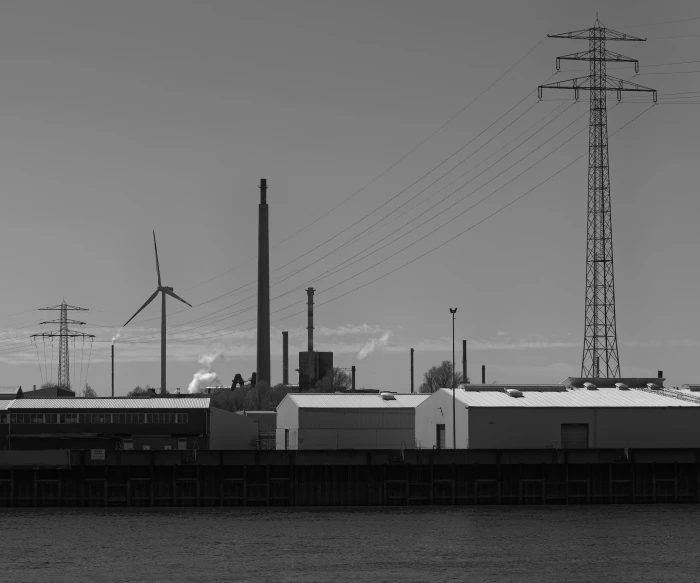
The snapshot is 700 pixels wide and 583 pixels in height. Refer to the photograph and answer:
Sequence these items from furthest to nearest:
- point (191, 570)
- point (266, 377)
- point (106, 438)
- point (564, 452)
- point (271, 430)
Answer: point (266, 377) < point (271, 430) < point (106, 438) < point (564, 452) < point (191, 570)

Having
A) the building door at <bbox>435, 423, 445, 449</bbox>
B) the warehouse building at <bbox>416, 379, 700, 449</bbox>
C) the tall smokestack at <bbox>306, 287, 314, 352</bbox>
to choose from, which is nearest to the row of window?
the building door at <bbox>435, 423, 445, 449</bbox>

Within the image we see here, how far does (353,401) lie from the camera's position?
112 m

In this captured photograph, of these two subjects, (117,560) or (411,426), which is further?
(411,426)

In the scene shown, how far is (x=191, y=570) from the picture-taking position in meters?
61.1

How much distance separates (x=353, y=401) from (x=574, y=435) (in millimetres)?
27218

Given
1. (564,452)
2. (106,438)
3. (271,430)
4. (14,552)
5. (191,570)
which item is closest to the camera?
(191,570)

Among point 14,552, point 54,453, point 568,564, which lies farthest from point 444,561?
point 54,453

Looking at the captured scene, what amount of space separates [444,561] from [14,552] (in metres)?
20.9

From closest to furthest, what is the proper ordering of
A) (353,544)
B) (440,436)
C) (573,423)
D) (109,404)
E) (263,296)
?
1. (353,544)
2. (573,423)
3. (440,436)
4. (109,404)
5. (263,296)

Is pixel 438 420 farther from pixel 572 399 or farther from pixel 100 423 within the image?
pixel 100 423

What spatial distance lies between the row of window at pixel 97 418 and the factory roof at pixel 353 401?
10.2m

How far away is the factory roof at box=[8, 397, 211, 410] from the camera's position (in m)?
107

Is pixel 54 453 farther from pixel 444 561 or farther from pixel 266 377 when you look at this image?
pixel 266 377

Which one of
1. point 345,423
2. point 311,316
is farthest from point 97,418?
point 311,316
